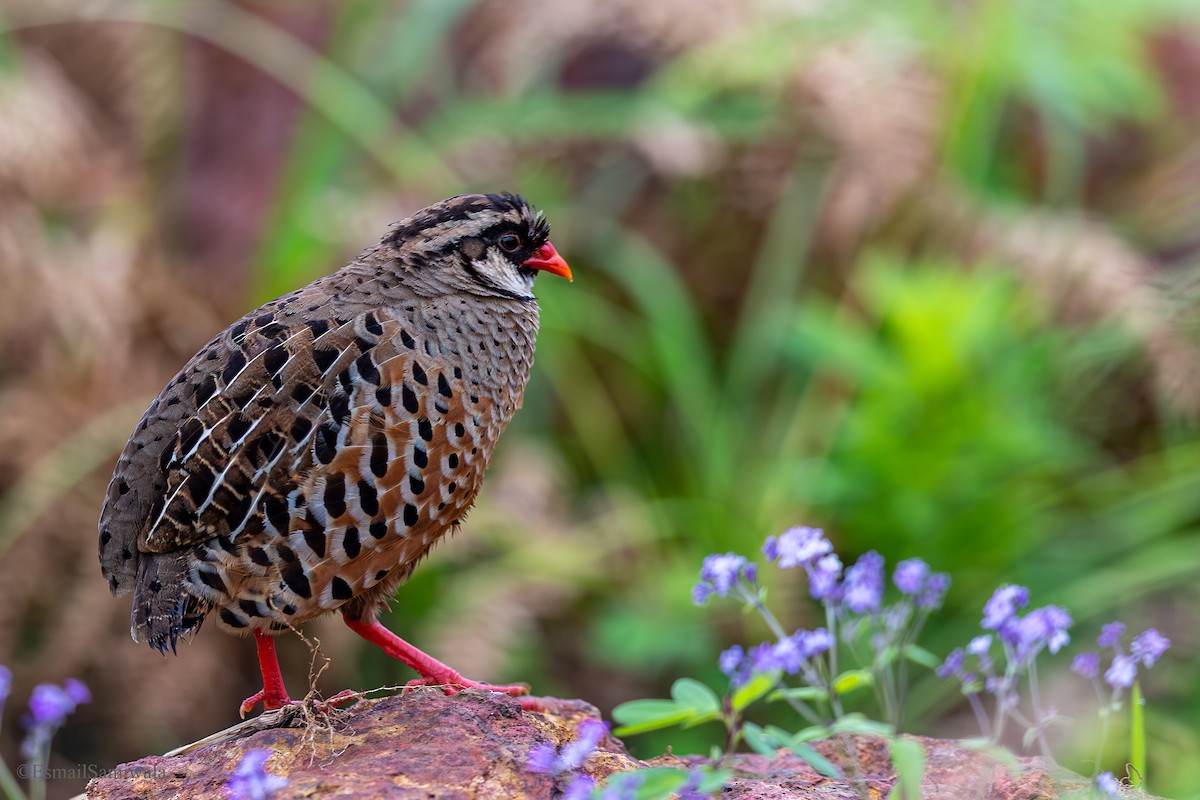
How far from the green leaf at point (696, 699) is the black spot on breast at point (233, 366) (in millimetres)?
1552

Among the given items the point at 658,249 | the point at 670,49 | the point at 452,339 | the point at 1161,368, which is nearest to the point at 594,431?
the point at 658,249

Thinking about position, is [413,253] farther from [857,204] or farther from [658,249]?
[658,249]

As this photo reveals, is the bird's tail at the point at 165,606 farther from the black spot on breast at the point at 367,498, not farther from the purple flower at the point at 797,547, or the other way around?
the purple flower at the point at 797,547

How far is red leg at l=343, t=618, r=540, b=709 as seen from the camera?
12.2 feet

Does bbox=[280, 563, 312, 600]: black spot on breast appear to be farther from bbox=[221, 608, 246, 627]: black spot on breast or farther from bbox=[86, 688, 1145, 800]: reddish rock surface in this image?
bbox=[86, 688, 1145, 800]: reddish rock surface

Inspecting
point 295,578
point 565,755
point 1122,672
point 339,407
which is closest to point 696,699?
point 565,755

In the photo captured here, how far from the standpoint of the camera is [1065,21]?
24.0ft

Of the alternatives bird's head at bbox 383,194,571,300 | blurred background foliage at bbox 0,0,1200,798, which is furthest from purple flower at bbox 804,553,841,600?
blurred background foliage at bbox 0,0,1200,798

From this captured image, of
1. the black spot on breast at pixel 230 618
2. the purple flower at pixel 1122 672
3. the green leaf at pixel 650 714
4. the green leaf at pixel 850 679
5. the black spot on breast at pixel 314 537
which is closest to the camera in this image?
the purple flower at pixel 1122 672

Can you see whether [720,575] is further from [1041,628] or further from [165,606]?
[165,606]

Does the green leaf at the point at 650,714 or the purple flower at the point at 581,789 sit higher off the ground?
the green leaf at the point at 650,714

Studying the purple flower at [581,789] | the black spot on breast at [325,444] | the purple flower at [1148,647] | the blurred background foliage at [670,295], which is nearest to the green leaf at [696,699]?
the purple flower at [581,789]

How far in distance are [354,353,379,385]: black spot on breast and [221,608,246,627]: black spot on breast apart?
0.73 m

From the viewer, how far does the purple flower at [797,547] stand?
114 inches
